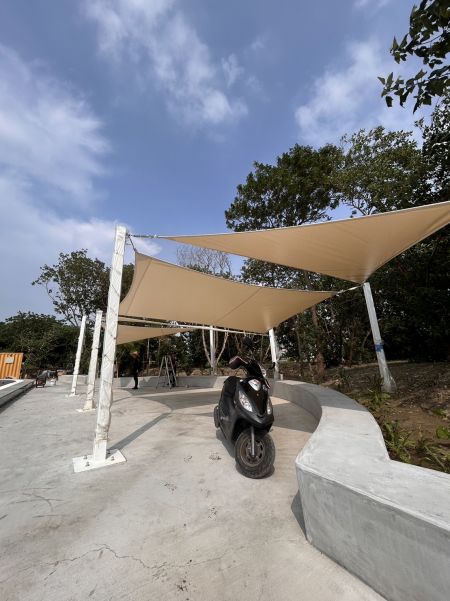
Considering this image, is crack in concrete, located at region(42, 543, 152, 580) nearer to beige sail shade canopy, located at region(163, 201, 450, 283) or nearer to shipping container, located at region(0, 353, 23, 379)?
beige sail shade canopy, located at region(163, 201, 450, 283)

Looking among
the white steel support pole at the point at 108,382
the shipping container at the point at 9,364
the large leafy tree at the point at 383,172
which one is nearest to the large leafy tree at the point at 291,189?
the large leafy tree at the point at 383,172

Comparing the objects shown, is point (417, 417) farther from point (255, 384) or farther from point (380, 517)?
point (380, 517)

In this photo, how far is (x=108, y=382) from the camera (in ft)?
→ 9.44

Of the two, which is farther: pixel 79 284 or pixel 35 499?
pixel 79 284

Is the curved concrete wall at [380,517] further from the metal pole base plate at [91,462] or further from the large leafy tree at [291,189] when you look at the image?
the large leafy tree at [291,189]

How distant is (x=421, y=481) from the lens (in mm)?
1272

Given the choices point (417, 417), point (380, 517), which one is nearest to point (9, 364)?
point (417, 417)

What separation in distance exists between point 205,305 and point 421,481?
4355 millimetres

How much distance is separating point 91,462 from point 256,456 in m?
1.54

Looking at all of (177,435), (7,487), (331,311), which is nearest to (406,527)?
(7,487)

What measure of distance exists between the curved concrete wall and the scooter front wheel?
2.21 feet

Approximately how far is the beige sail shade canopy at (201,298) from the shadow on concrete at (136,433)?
1.89 metres

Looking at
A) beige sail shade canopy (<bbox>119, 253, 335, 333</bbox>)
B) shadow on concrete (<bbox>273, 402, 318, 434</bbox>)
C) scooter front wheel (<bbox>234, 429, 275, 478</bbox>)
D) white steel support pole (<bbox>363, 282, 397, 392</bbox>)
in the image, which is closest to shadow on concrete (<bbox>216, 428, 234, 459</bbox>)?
scooter front wheel (<bbox>234, 429, 275, 478</bbox>)

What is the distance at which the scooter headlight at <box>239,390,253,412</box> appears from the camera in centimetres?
250
